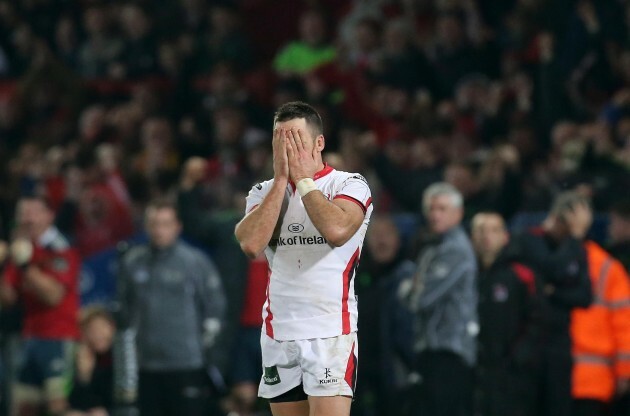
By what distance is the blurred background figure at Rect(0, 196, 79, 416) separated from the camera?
11.0m

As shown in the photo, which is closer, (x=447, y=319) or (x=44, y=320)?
(x=447, y=319)

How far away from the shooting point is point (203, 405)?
34.1 ft

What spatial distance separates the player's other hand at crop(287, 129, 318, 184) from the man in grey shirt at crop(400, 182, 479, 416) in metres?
3.59

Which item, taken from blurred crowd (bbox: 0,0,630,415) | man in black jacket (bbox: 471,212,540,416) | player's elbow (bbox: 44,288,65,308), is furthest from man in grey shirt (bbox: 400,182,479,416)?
player's elbow (bbox: 44,288,65,308)

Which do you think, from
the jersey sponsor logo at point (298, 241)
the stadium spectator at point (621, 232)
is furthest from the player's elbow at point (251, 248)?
the stadium spectator at point (621, 232)

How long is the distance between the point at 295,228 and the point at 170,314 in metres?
4.25

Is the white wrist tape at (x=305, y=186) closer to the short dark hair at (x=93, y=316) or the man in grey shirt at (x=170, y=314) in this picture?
the man in grey shirt at (x=170, y=314)

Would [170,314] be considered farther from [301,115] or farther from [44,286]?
[301,115]

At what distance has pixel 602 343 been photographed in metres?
9.23

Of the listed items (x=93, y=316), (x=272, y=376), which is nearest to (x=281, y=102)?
(x=93, y=316)

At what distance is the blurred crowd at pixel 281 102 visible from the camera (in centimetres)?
1135

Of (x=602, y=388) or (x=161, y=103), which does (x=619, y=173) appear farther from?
(x=161, y=103)

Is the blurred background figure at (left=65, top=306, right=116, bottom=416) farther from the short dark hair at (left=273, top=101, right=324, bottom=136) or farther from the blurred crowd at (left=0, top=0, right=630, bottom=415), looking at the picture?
the short dark hair at (left=273, top=101, right=324, bottom=136)

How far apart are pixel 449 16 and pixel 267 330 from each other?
8134 millimetres
